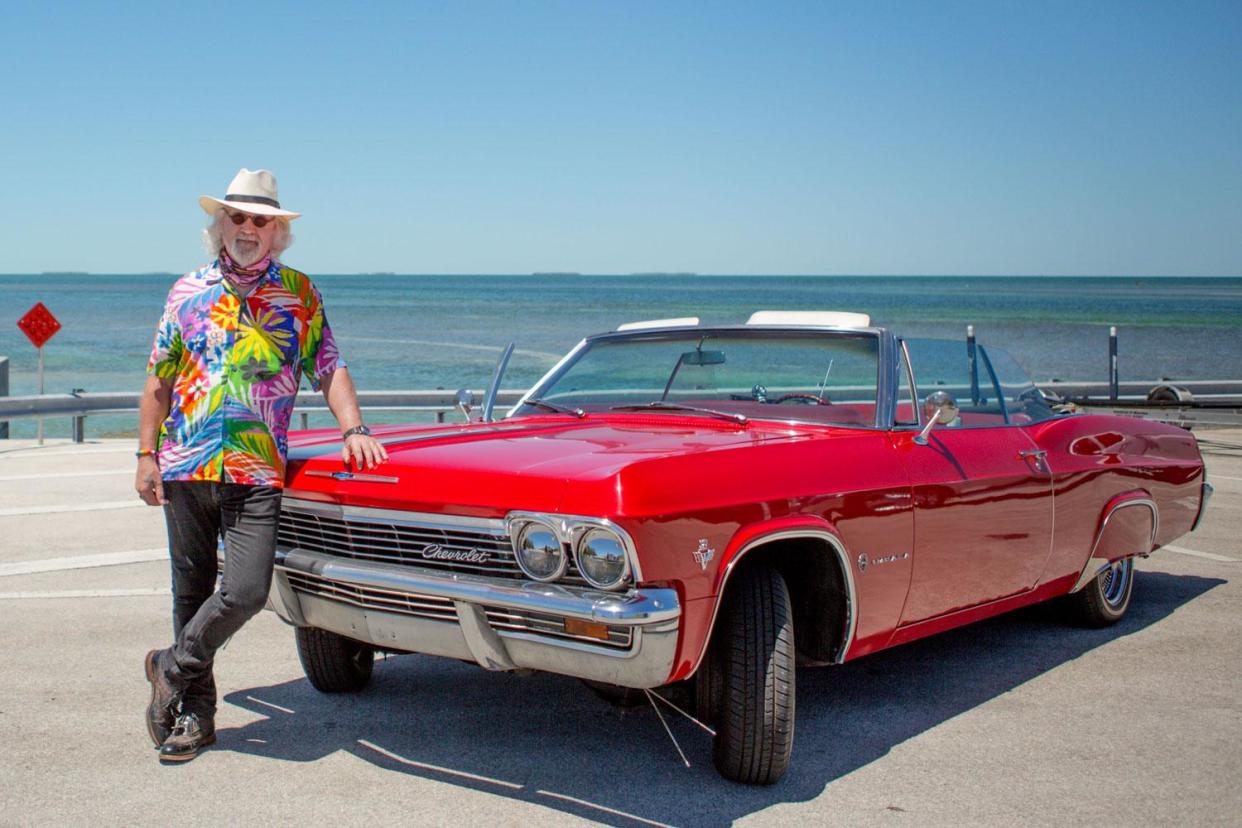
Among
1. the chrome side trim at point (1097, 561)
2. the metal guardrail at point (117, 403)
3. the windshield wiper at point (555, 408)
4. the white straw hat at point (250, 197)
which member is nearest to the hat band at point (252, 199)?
the white straw hat at point (250, 197)

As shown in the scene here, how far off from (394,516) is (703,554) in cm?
101

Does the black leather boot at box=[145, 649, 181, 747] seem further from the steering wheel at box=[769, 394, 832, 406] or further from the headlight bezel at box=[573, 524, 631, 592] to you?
the steering wheel at box=[769, 394, 832, 406]

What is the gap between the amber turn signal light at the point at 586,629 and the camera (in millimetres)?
3654

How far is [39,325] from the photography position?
54.4ft

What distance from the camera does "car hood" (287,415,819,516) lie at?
3.83m

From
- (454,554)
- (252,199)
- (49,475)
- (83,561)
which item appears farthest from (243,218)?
(49,475)

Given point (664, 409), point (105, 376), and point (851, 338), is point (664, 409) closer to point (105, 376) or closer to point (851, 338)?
point (851, 338)

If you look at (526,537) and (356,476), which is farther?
(356,476)

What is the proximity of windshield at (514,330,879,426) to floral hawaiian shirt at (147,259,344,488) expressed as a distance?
1.50m

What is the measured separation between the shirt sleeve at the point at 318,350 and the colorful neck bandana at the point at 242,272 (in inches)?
8.0

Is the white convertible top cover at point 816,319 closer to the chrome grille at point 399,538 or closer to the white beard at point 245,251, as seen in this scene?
the chrome grille at point 399,538

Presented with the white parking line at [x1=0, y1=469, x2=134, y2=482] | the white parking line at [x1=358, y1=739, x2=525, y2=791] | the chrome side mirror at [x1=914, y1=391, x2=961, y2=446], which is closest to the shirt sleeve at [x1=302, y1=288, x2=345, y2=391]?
the white parking line at [x1=358, y1=739, x2=525, y2=791]

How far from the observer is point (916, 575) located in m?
4.67

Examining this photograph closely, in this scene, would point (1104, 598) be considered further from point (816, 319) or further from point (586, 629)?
point (586, 629)
